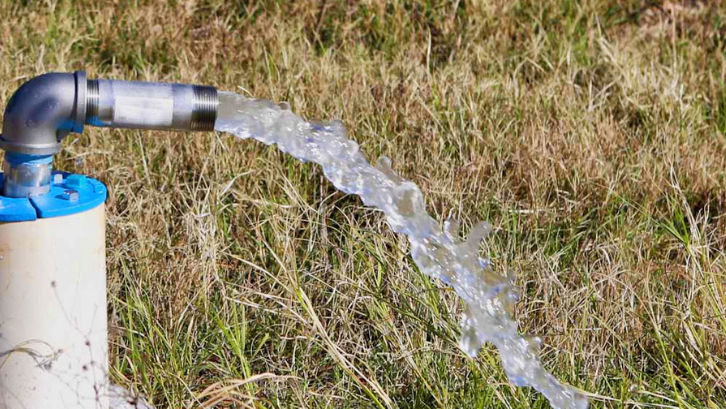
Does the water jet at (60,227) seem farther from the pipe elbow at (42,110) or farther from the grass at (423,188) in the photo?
the grass at (423,188)

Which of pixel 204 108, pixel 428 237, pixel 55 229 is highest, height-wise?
pixel 204 108

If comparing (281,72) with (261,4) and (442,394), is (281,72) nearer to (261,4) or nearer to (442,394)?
(261,4)

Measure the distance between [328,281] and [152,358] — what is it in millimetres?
518

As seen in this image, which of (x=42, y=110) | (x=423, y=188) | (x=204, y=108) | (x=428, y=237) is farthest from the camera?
(x=423, y=188)

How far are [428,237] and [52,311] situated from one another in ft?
2.88

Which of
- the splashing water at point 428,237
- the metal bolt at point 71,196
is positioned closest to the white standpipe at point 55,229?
the metal bolt at point 71,196

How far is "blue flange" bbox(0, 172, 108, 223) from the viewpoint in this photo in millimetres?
1875

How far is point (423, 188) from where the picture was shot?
3096 millimetres

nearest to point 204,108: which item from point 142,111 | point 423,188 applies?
point 142,111

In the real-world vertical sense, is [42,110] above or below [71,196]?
above

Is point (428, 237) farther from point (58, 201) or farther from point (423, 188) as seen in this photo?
point (58, 201)

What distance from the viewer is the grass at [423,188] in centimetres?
245

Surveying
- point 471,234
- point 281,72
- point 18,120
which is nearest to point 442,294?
point 471,234

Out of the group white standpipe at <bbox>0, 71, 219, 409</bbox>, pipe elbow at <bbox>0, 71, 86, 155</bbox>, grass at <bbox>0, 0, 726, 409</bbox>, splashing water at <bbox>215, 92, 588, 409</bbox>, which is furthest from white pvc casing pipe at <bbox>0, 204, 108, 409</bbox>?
splashing water at <bbox>215, 92, 588, 409</bbox>
